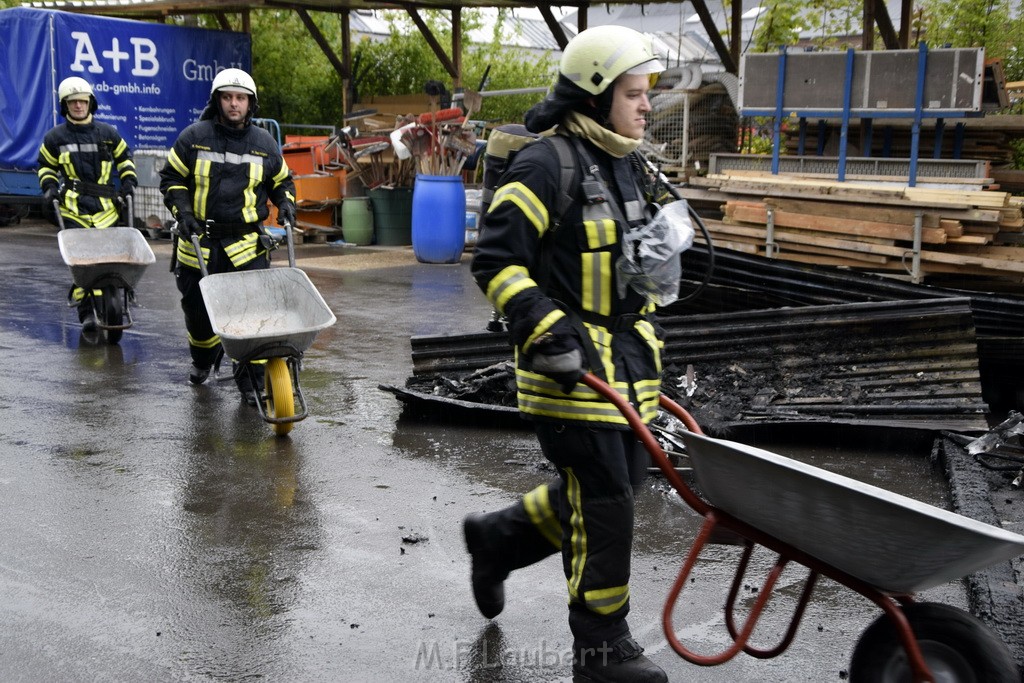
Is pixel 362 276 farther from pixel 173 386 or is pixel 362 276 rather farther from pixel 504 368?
pixel 504 368

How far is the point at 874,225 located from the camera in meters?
8.91

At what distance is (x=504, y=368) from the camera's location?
22.3 feet

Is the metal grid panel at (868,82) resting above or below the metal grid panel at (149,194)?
above

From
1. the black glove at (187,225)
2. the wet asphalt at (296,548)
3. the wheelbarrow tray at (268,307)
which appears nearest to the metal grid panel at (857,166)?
the wet asphalt at (296,548)

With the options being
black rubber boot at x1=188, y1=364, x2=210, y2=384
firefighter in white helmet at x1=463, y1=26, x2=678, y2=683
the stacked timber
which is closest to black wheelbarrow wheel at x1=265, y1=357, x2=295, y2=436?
black rubber boot at x1=188, y1=364, x2=210, y2=384

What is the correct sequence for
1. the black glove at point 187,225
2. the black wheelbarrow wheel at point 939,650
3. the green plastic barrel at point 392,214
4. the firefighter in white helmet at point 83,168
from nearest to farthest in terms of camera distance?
the black wheelbarrow wheel at point 939,650, the black glove at point 187,225, the firefighter in white helmet at point 83,168, the green plastic barrel at point 392,214

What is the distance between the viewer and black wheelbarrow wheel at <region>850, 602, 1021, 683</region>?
267 centimetres

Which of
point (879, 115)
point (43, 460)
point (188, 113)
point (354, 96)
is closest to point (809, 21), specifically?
point (879, 115)

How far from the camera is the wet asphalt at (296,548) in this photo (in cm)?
367

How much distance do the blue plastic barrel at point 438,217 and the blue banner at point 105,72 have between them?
6.04 meters

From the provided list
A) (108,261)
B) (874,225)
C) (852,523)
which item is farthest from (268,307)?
(874,225)

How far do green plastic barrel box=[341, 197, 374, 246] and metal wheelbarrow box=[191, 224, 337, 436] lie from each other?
9.25 m

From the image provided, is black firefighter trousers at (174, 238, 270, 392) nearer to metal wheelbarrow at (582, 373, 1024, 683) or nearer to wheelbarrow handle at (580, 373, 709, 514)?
wheelbarrow handle at (580, 373, 709, 514)

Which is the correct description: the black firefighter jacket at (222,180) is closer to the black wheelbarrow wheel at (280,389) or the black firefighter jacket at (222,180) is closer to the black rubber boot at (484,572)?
the black wheelbarrow wheel at (280,389)
